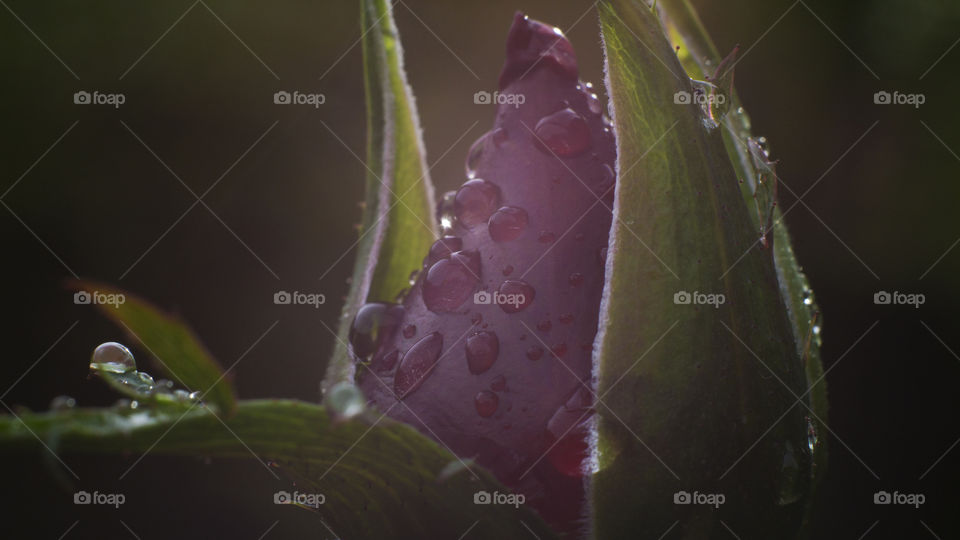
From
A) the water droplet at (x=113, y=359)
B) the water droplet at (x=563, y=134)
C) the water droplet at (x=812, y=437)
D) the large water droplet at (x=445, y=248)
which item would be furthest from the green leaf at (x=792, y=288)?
the water droplet at (x=113, y=359)

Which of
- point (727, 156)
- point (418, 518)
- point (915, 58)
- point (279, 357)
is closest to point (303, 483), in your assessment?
point (418, 518)

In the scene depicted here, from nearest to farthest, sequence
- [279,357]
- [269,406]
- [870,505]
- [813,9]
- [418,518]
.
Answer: [269,406] → [418,518] → [870,505] → [279,357] → [813,9]

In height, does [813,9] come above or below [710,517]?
above

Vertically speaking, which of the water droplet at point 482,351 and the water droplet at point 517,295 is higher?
the water droplet at point 517,295

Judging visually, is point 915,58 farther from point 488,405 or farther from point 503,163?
point 488,405

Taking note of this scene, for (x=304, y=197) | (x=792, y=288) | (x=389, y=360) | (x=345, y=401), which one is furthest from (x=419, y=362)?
(x=304, y=197)

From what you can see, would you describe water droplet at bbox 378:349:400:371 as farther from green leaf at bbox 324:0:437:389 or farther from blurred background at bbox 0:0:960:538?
blurred background at bbox 0:0:960:538

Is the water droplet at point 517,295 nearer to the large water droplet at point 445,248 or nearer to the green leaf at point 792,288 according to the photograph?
the large water droplet at point 445,248
